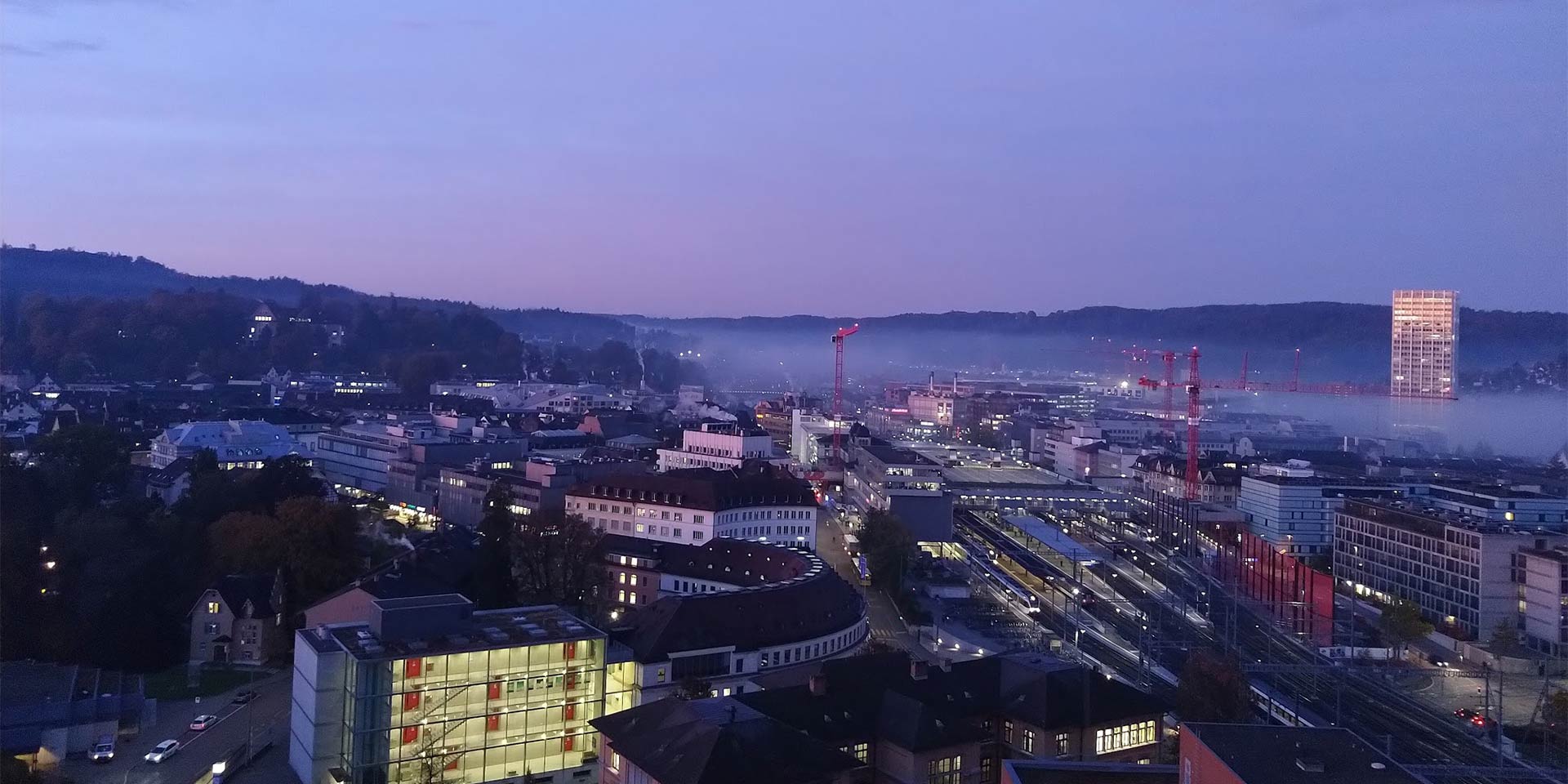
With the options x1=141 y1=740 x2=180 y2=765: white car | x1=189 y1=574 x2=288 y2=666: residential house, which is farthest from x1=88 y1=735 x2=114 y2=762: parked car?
x1=189 y1=574 x2=288 y2=666: residential house

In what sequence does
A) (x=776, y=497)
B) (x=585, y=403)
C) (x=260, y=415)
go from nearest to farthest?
(x=776, y=497) → (x=260, y=415) → (x=585, y=403)

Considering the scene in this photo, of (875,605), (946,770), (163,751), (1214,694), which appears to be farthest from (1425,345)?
(163,751)

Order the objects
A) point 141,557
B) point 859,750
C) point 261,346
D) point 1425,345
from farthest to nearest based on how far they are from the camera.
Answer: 1. point 1425,345
2. point 261,346
3. point 141,557
4. point 859,750

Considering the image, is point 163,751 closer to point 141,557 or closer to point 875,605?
point 141,557

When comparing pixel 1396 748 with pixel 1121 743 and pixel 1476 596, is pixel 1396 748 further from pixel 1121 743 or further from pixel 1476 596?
pixel 1476 596

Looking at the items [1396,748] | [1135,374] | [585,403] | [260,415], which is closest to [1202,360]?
[1135,374]

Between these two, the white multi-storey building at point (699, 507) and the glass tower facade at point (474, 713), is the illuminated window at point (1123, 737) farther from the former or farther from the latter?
the white multi-storey building at point (699, 507)

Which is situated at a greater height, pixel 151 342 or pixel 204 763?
pixel 151 342

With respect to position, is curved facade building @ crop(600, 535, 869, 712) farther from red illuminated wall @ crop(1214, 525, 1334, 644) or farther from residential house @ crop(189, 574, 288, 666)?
red illuminated wall @ crop(1214, 525, 1334, 644)
